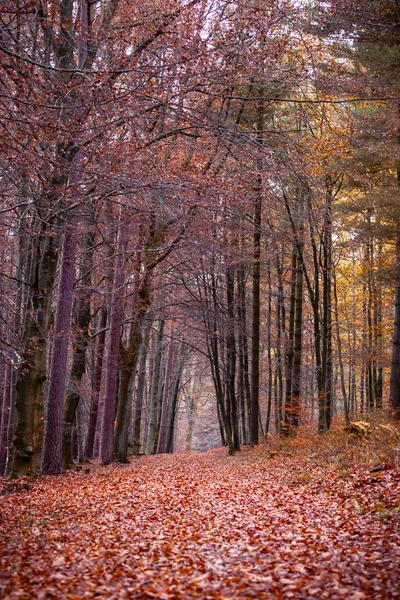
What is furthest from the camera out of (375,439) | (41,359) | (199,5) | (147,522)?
(41,359)

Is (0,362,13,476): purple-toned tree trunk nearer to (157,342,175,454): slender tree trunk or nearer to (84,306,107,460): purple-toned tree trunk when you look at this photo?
(84,306,107,460): purple-toned tree trunk

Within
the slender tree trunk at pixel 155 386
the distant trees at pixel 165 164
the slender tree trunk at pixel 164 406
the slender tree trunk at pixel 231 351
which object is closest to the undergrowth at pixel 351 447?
A: the distant trees at pixel 165 164

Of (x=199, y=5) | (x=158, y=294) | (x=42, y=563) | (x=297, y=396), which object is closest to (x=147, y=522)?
(x=42, y=563)

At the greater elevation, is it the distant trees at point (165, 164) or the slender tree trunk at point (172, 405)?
the distant trees at point (165, 164)

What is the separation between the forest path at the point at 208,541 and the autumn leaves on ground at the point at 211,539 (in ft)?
0.04

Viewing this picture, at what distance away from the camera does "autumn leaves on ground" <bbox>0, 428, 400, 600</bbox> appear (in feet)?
14.4

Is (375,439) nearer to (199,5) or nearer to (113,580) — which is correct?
(113,580)

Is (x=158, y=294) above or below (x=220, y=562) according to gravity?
above

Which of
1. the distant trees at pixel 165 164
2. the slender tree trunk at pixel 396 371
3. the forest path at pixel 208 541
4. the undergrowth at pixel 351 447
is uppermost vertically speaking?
the distant trees at pixel 165 164

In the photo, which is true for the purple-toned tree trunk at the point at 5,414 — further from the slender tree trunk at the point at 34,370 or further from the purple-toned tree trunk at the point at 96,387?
the slender tree trunk at the point at 34,370

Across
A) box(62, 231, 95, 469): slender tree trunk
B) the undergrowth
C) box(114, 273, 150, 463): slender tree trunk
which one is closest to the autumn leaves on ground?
the undergrowth

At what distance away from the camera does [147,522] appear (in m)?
6.89

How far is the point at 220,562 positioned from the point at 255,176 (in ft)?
21.4

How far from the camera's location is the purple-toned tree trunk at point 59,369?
1265 cm
